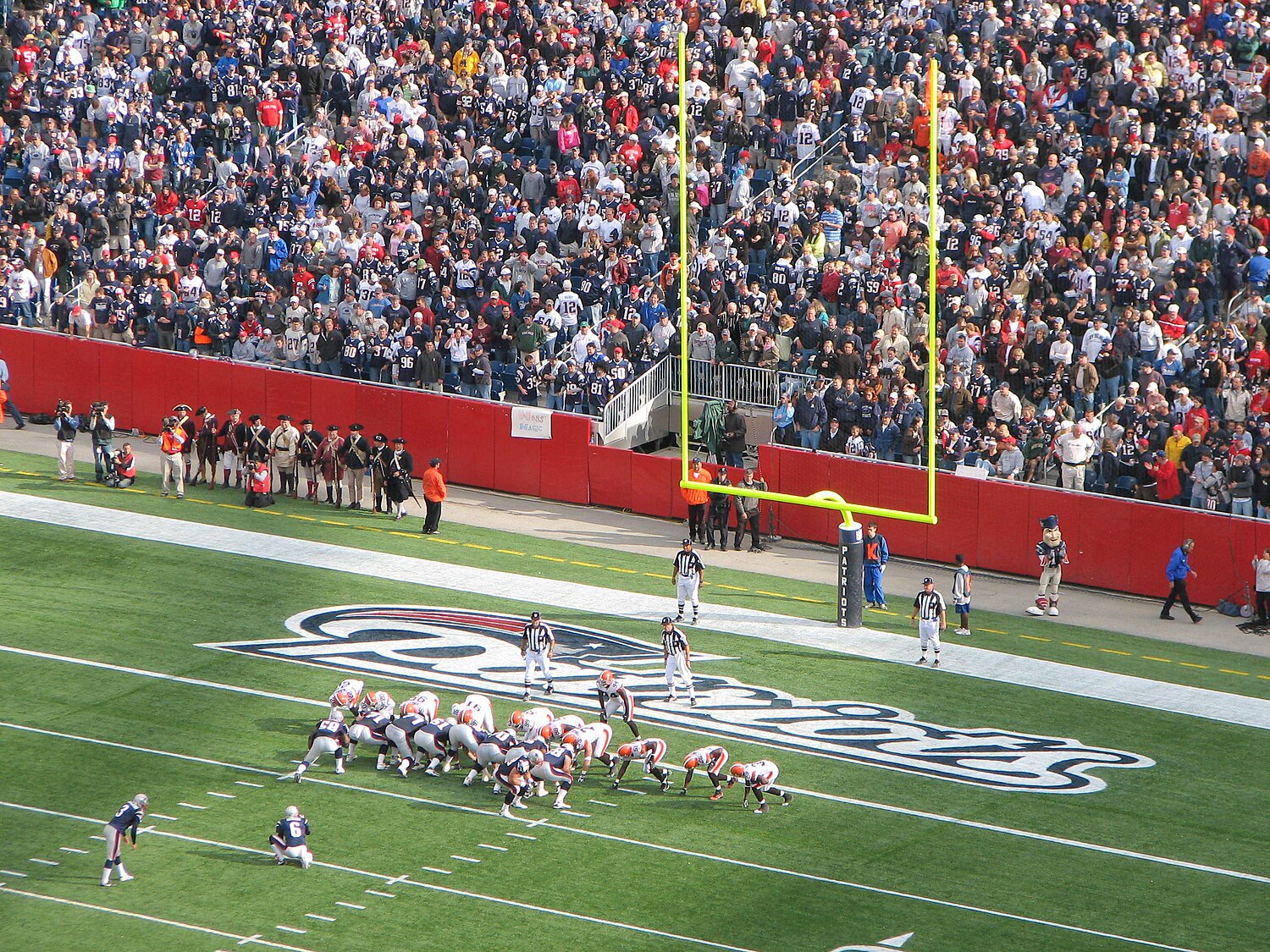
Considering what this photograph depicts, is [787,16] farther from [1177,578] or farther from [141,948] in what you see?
[141,948]

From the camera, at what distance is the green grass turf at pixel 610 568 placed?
86.3 feet

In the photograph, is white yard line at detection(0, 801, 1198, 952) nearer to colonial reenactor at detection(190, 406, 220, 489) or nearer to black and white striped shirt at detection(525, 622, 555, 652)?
black and white striped shirt at detection(525, 622, 555, 652)

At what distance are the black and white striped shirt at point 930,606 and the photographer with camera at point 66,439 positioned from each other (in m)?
13.6

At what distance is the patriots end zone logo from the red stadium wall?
5.63m

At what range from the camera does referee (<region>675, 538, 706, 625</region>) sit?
1040 inches

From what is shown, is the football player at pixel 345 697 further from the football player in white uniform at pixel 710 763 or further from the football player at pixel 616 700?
the football player in white uniform at pixel 710 763

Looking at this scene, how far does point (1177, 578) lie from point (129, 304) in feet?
59.3

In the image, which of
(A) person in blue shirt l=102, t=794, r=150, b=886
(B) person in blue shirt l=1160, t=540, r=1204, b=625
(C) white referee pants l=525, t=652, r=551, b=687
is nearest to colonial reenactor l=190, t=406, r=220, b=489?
(C) white referee pants l=525, t=652, r=551, b=687

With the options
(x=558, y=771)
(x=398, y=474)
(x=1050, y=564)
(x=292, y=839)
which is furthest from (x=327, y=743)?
(x=1050, y=564)

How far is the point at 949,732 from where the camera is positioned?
23.5 metres

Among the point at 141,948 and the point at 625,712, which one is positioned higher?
the point at 625,712

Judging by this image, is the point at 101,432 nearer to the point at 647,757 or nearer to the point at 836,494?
the point at 836,494

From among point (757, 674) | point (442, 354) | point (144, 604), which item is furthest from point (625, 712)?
point (442, 354)

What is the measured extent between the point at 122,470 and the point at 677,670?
1179cm
